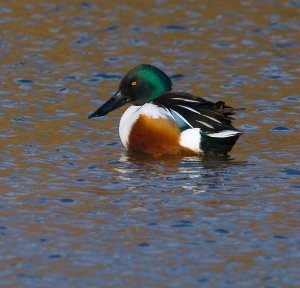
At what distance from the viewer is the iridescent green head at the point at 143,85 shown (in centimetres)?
1154

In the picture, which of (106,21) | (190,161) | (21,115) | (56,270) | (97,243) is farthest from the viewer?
(106,21)

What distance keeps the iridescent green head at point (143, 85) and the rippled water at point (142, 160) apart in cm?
54

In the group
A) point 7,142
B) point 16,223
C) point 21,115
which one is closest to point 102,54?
point 21,115

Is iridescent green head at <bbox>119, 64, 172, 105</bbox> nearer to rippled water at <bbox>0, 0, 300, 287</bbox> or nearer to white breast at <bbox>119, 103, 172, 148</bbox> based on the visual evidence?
white breast at <bbox>119, 103, 172, 148</bbox>

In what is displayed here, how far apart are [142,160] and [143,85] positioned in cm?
101

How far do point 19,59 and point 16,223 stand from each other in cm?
654

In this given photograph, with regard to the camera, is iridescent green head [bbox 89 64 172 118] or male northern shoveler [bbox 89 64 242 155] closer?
male northern shoveler [bbox 89 64 242 155]

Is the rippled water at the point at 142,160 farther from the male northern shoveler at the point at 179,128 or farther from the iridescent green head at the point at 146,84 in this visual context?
the iridescent green head at the point at 146,84

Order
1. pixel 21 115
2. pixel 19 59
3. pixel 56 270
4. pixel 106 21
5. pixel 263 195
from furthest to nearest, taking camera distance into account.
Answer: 1. pixel 106 21
2. pixel 19 59
3. pixel 21 115
4. pixel 263 195
5. pixel 56 270

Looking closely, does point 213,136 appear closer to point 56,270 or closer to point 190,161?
point 190,161

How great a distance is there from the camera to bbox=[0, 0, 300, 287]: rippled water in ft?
25.1

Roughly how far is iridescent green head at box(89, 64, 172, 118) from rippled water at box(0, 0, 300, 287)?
1.76ft

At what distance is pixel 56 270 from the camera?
24.6 feet

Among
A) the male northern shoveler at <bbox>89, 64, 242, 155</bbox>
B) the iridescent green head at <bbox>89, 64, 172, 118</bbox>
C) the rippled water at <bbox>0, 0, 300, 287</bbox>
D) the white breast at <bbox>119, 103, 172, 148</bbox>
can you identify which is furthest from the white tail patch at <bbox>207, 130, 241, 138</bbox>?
the iridescent green head at <bbox>89, 64, 172, 118</bbox>
